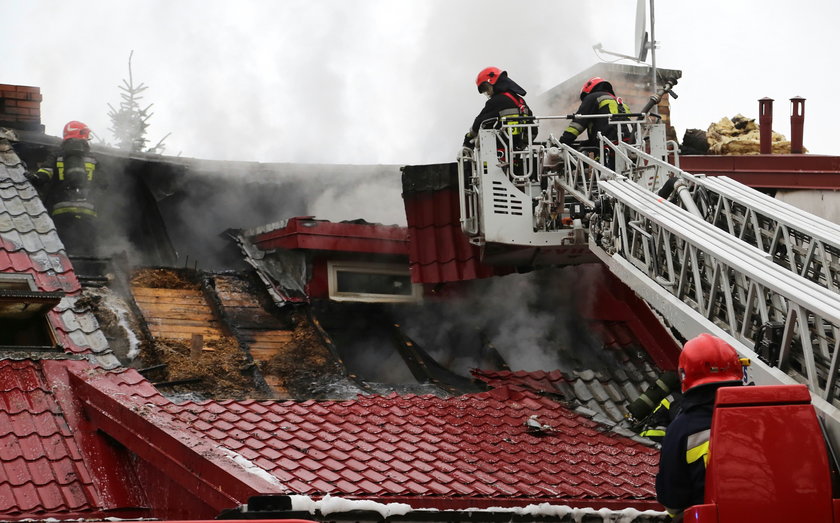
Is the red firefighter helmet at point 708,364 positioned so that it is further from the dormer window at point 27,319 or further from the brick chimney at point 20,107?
the brick chimney at point 20,107

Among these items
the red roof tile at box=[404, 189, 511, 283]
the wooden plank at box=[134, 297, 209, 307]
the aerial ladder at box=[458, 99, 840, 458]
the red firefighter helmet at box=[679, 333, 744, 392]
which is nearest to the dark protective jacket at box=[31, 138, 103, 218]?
the wooden plank at box=[134, 297, 209, 307]

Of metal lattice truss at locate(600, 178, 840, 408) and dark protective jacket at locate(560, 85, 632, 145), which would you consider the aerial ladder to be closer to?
metal lattice truss at locate(600, 178, 840, 408)

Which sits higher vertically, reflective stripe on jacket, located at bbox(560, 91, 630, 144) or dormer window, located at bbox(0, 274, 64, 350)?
reflective stripe on jacket, located at bbox(560, 91, 630, 144)

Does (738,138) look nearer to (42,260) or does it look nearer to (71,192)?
(71,192)

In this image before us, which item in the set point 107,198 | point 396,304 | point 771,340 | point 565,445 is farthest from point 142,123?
point 771,340

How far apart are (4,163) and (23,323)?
2595 mm

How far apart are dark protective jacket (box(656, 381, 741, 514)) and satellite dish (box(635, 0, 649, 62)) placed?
433 inches

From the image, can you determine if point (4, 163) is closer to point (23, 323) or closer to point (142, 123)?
point (23, 323)

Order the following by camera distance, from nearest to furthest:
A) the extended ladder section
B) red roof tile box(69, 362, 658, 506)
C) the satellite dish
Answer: the extended ladder section, red roof tile box(69, 362, 658, 506), the satellite dish

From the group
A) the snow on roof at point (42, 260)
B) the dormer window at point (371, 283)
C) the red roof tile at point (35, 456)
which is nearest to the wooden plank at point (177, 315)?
the snow on roof at point (42, 260)

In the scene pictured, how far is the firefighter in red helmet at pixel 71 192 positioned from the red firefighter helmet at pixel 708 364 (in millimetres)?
8743

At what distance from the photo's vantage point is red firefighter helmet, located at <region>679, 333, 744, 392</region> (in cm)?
525

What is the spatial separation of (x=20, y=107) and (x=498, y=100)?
532cm

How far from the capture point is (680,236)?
8664 millimetres
